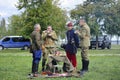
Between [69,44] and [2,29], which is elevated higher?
[2,29]

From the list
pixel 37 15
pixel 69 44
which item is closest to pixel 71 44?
pixel 69 44

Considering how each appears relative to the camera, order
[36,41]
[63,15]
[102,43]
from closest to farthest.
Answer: [36,41] → [102,43] → [63,15]

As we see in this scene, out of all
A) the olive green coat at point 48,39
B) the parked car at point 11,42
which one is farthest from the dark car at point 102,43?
the olive green coat at point 48,39

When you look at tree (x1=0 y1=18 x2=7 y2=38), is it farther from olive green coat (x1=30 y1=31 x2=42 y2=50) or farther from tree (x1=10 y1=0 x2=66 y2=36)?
olive green coat (x1=30 y1=31 x2=42 y2=50)

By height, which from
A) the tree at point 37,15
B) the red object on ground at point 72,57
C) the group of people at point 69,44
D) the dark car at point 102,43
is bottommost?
the dark car at point 102,43

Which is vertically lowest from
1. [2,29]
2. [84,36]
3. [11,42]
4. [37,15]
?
[11,42]

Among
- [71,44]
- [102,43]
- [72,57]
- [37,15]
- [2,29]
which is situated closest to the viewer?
[71,44]

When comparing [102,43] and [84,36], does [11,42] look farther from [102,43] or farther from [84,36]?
[84,36]

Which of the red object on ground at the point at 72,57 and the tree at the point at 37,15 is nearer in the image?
Result: the red object on ground at the point at 72,57

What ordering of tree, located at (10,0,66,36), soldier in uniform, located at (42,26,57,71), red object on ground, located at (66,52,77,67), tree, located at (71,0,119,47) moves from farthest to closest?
tree, located at (71,0,119,47) < tree, located at (10,0,66,36) < soldier in uniform, located at (42,26,57,71) < red object on ground, located at (66,52,77,67)

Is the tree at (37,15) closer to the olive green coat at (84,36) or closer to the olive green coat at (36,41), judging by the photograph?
the olive green coat at (84,36)

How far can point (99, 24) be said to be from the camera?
173 feet

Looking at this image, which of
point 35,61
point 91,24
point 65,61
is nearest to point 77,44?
point 65,61

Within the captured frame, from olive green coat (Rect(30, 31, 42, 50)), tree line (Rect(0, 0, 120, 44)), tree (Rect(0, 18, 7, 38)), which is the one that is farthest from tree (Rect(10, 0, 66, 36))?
tree (Rect(0, 18, 7, 38))
